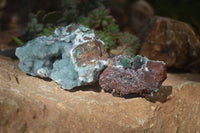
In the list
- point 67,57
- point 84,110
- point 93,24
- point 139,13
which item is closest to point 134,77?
point 84,110

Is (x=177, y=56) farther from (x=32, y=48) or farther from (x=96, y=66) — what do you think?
(x=32, y=48)

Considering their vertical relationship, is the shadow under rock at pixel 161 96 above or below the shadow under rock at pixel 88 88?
below

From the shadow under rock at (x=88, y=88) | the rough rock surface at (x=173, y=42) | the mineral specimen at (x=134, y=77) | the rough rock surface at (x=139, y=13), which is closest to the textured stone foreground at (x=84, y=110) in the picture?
the shadow under rock at (x=88, y=88)

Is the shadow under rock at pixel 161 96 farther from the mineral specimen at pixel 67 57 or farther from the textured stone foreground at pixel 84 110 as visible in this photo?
the mineral specimen at pixel 67 57

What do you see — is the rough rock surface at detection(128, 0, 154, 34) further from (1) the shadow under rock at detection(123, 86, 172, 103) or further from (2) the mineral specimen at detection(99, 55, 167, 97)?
(2) the mineral specimen at detection(99, 55, 167, 97)

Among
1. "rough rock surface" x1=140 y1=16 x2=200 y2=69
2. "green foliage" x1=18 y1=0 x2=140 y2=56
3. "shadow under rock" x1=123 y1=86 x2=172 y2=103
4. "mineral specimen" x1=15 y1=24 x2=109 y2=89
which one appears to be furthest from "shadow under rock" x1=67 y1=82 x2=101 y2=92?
"rough rock surface" x1=140 y1=16 x2=200 y2=69

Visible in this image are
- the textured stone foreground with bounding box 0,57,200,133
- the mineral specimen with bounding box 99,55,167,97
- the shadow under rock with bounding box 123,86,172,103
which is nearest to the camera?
the textured stone foreground with bounding box 0,57,200,133

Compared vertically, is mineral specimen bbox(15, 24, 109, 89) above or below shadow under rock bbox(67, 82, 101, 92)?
above
